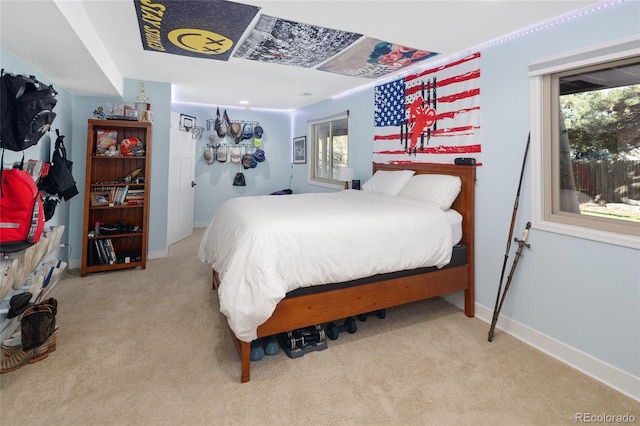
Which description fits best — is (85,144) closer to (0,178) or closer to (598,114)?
(0,178)

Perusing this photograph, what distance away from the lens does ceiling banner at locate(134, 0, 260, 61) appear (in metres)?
2.07

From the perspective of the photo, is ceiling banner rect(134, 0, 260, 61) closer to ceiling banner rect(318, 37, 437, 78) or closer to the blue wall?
ceiling banner rect(318, 37, 437, 78)

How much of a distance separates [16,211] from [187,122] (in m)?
3.71

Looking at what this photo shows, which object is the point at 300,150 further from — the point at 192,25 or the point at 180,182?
the point at 192,25

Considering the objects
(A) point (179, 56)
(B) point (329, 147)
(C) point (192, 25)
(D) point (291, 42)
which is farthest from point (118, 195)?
(B) point (329, 147)

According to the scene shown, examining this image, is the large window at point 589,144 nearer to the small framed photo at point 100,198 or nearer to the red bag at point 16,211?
the red bag at point 16,211

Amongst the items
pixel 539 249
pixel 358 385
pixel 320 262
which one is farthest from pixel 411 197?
pixel 358 385

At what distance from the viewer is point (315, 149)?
5766mm

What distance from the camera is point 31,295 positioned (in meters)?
2.07

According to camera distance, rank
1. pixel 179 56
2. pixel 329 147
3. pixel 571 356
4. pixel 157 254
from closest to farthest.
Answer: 1. pixel 571 356
2. pixel 179 56
3. pixel 157 254
4. pixel 329 147

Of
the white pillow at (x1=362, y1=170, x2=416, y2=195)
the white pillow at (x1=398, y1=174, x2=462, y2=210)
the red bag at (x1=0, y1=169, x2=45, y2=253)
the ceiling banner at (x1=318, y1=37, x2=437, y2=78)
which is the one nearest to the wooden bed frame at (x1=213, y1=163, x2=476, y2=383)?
the white pillow at (x1=398, y1=174, x2=462, y2=210)

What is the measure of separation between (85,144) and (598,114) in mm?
4860

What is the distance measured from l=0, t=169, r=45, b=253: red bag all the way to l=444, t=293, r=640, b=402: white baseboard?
3.21 metres

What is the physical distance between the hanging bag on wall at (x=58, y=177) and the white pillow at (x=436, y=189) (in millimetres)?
3156
